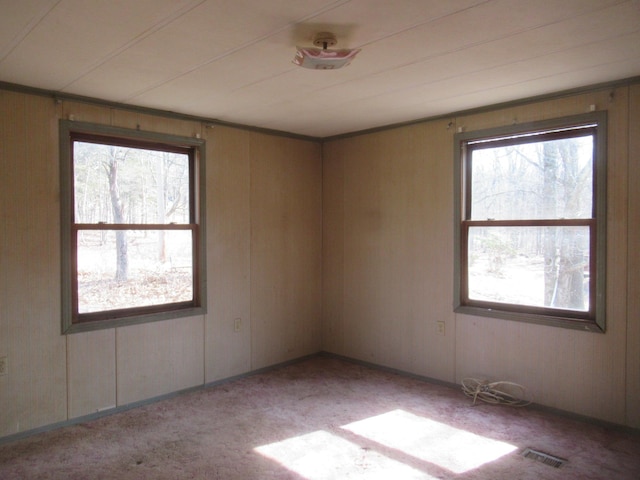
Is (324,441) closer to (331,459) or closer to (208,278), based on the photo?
(331,459)

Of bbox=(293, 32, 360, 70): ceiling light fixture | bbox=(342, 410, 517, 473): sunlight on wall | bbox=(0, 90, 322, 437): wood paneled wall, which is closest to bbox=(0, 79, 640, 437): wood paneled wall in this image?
bbox=(0, 90, 322, 437): wood paneled wall

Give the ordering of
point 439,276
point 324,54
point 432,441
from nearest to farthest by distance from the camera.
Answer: point 324,54, point 432,441, point 439,276

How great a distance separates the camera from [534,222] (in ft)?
11.8

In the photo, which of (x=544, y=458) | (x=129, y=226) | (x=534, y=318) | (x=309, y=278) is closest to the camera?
(x=544, y=458)

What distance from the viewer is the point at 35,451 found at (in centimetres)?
292

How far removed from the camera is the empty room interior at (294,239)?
2.45m

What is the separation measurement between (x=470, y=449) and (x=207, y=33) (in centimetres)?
297

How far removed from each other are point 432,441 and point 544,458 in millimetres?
688

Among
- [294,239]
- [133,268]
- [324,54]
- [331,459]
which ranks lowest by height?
[331,459]

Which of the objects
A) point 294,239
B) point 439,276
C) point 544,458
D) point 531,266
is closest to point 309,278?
point 294,239

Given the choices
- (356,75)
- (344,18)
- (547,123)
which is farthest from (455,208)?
(344,18)

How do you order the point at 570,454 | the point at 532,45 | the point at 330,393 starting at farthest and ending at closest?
the point at 330,393
the point at 570,454
the point at 532,45

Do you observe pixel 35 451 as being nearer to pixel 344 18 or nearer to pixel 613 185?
pixel 344 18

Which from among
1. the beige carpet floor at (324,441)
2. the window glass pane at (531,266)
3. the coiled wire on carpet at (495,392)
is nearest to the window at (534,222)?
the window glass pane at (531,266)
